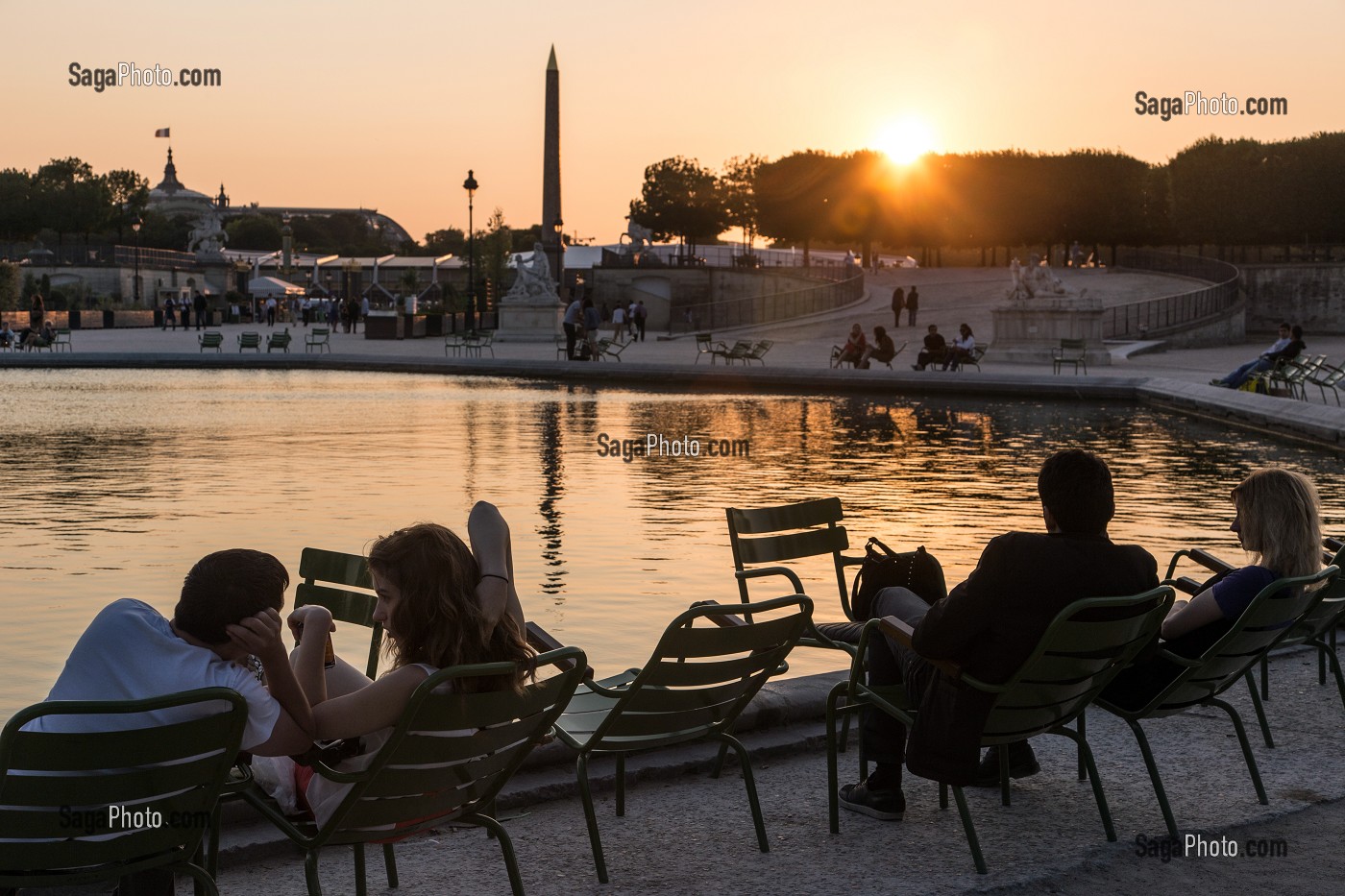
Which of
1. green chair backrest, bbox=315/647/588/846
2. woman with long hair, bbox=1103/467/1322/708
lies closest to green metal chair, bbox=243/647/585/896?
green chair backrest, bbox=315/647/588/846

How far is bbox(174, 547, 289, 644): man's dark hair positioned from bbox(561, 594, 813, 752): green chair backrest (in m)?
1.18

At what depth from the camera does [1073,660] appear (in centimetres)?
445

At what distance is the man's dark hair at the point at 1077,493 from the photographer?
14.8ft

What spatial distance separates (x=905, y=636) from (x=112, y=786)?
2.36 m

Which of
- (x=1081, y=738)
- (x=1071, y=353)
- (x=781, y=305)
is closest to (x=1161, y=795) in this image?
(x=1081, y=738)

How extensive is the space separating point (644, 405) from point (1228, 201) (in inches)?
2083

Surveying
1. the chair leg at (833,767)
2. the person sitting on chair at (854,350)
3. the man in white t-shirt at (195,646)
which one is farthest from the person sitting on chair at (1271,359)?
the man in white t-shirt at (195,646)

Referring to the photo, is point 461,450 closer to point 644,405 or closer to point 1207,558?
point 644,405

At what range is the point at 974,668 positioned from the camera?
450 centimetres

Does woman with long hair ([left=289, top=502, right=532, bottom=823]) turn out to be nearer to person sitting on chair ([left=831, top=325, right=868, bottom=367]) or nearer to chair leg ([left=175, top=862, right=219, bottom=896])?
chair leg ([left=175, top=862, right=219, bottom=896])

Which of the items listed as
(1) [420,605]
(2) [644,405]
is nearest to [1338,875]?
(1) [420,605]

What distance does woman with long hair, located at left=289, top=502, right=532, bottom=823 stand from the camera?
144 inches

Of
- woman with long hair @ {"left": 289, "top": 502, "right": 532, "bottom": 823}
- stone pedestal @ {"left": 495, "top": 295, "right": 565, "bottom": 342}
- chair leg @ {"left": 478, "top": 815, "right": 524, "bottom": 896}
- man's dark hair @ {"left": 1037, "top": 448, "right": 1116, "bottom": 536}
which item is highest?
stone pedestal @ {"left": 495, "top": 295, "right": 565, "bottom": 342}

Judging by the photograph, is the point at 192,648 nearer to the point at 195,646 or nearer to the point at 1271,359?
the point at 195,646
